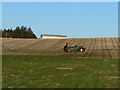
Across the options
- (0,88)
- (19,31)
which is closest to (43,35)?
(19,31)

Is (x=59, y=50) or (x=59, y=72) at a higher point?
(x=59, y=50)

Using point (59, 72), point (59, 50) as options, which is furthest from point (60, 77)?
point (59, 50)

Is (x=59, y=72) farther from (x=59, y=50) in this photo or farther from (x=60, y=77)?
(x=59, y=50)

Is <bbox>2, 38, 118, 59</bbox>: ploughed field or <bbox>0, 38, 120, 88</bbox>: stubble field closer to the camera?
<bbox>0, 38, 120, 88</bbox>: stubble field

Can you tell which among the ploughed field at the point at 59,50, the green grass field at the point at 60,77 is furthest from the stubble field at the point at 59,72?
the ploughed field at the point at 59,50

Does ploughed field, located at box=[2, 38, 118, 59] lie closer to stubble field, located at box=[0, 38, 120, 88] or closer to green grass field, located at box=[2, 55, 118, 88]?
stubble field, located at box=[0, 38, 120, 88]

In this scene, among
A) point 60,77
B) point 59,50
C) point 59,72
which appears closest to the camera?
point 60,77

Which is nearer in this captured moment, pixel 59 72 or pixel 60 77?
pixel 60 77

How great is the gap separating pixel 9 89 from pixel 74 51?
4607cm

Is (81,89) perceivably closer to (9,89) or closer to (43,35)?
(9,89)

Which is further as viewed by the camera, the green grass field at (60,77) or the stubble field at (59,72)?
the stubble field at (59,72)

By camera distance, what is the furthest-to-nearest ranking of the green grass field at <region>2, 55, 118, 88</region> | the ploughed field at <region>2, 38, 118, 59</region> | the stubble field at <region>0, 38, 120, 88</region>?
the ploughed field at <region>2, 38, 118, 59</region> → the stubble field at <region>0, 38, 120, 88</region> → the green grass field at <region>2, 55, 118, 88</region>

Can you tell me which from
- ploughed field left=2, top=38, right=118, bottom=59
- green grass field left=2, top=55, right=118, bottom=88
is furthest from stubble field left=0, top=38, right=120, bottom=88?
ploughed field left=2, top=38, right=118, bottom=59

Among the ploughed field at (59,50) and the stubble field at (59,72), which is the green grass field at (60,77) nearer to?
the stubble field at (59,72)
